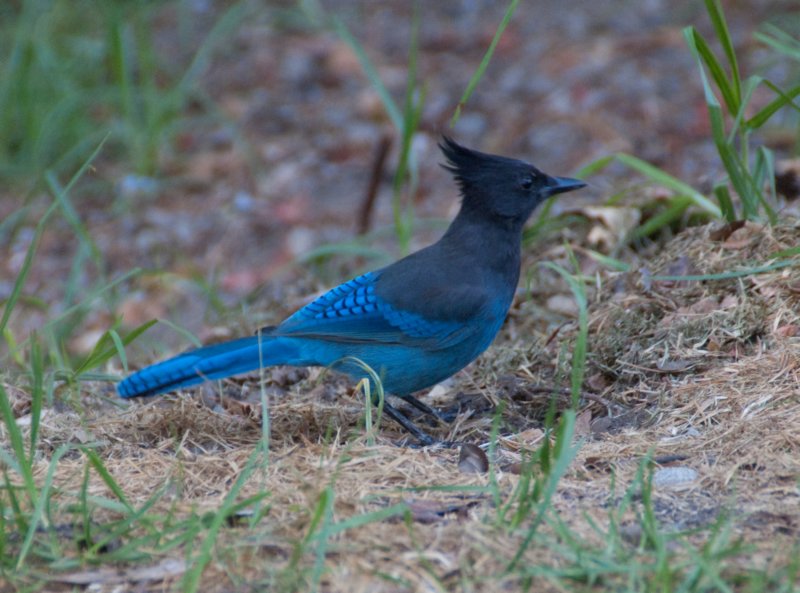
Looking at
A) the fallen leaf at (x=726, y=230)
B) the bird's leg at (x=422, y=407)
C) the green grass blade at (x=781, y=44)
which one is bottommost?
the bird's leg at (x=422, y=407)

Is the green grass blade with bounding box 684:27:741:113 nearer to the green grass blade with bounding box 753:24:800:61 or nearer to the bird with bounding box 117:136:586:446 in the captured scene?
the green grass blade with bounding box 753:24:800:61

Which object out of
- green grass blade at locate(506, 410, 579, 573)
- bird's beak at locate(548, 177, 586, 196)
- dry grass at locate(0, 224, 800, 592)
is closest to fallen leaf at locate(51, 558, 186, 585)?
dry grass at locate(0, 224, 800, 592)

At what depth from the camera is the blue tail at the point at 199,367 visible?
339 centimetres

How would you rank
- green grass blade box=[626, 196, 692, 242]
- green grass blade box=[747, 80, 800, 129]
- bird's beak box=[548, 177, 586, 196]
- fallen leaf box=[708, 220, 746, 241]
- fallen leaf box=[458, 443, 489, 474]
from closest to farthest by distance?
fallen leaf box=[458, 443, 489, 474] < green grass blade box=[747, 80, 800, 129] < fallen leaf box=[708, 220, 746, 241] < bird's beak box=[548, 177, 586, 196] < green grass blade box=[626, 196, 692, 242]

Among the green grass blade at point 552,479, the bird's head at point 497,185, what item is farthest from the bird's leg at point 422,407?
the green grass blade at point 552,479

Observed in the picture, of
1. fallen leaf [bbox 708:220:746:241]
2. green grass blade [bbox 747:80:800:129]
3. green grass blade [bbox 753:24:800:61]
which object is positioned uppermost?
green grass blade [bbox 753:24:800:61]

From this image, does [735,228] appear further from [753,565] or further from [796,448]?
[753,565]

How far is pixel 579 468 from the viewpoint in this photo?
9.11 ft

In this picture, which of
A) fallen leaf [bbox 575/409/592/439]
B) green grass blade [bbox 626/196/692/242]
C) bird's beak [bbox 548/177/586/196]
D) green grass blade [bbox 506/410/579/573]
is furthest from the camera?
green grass blade [bbox 626/196/692/242]

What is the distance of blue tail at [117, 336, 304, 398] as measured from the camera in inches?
133

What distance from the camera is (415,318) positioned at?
3777 millimetres

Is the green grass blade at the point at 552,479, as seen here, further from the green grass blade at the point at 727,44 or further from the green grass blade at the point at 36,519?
the green grass blade at the point at 727,44

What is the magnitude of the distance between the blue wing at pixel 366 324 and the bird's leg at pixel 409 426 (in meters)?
0.27

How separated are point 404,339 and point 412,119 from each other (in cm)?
113
